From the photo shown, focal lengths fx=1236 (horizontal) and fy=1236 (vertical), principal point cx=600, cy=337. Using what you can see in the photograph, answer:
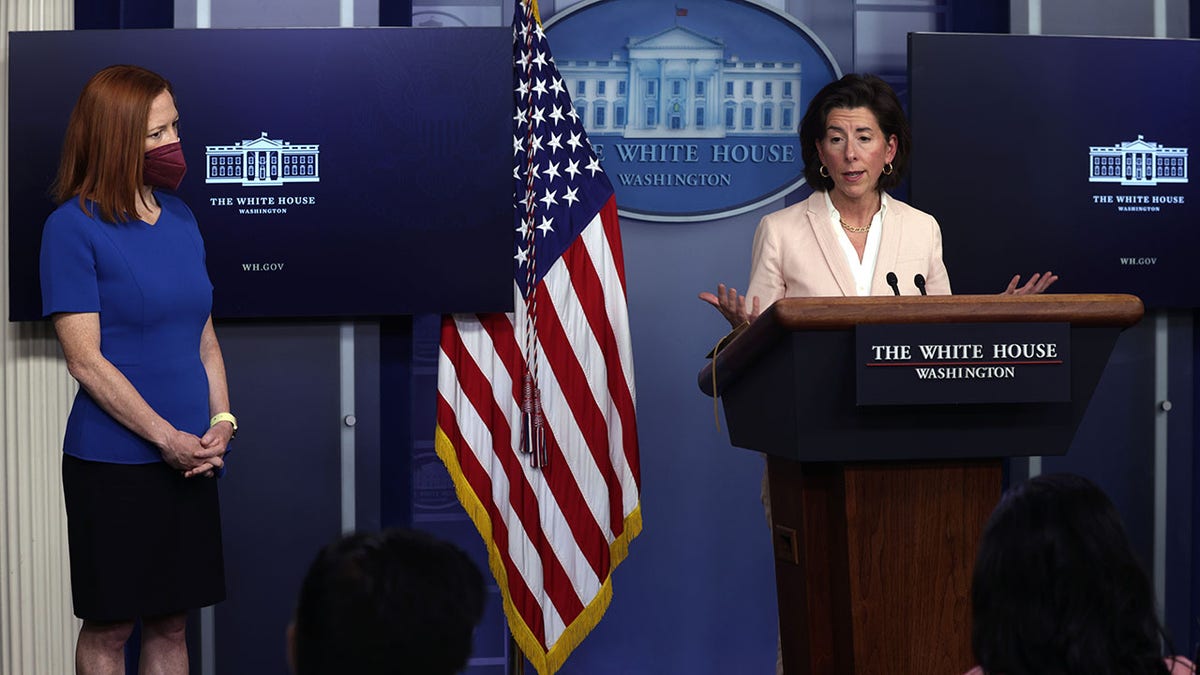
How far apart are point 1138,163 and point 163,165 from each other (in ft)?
9.63

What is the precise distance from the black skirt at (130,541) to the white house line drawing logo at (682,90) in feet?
6.14

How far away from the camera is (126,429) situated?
2.69 m

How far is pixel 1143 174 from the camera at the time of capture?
3934mm

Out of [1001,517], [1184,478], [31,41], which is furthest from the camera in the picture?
[1184,478]

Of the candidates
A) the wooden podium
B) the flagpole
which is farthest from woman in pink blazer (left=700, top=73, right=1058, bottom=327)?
the flagpole

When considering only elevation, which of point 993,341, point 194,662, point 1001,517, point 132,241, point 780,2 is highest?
point 780,2

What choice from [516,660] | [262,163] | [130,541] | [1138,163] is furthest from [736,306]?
[1138,163]

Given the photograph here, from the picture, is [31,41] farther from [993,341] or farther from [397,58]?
[993,341]

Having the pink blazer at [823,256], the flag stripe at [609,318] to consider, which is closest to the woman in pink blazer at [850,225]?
the pink blazer at [823,256]

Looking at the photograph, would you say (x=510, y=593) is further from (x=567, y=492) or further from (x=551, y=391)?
(x=551, y=391)

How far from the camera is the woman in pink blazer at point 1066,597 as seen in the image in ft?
4.35

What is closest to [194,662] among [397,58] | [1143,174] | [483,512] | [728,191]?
[483,512]

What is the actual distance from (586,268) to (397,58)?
32.5 inches

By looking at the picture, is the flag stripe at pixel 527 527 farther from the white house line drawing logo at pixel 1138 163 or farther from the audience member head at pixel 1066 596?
the audience member head at pixel 1066 596
